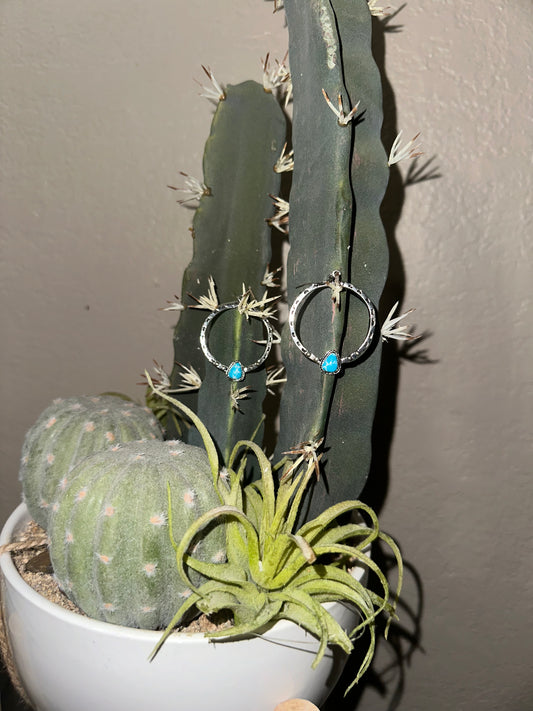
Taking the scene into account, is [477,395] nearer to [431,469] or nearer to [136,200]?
[431,469]

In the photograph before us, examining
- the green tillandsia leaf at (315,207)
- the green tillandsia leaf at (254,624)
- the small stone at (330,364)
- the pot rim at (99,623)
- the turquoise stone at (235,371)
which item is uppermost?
the green tillandsia leaf at (315,207)

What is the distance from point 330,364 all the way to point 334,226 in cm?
9

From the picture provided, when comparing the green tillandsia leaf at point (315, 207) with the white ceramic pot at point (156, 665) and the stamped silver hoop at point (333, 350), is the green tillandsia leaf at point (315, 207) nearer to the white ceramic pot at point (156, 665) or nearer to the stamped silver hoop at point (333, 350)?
the stamped silver hoop at point (333, 350)

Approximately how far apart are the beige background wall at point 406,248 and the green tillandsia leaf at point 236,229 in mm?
178

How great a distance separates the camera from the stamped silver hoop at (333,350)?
18.4 inches

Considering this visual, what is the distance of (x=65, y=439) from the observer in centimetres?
60

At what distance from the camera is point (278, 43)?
75 cm

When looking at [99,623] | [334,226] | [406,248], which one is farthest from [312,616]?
[406,248]

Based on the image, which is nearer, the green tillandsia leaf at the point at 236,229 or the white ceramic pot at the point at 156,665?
the white ceramic pot at the point at 156,665

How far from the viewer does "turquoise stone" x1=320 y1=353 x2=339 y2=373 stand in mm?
465

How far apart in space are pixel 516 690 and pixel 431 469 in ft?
0.95

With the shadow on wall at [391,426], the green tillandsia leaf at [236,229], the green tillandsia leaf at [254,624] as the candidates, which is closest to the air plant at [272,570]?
the green tillandsia leaf at [254,624]

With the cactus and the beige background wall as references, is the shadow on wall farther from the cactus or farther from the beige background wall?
the cactus

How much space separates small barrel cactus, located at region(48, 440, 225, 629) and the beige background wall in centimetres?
36
